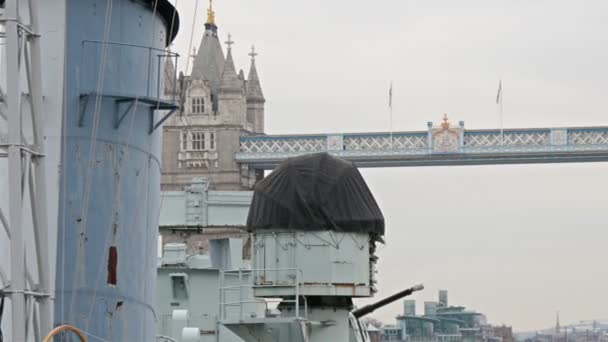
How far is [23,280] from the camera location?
448 inches

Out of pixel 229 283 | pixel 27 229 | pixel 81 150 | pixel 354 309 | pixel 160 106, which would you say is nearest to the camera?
pixel 27 229

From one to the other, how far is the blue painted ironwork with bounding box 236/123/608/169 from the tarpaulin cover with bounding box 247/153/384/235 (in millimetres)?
83794

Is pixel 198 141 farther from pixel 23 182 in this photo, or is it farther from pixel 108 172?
pixel 23 182

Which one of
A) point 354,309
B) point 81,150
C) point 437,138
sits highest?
point 437,138

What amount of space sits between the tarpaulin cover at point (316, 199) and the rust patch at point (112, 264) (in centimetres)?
723

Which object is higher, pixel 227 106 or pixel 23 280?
pixel 227 106

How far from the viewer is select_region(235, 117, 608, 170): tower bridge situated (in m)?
108

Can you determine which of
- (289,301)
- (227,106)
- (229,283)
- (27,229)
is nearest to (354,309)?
(289,301)

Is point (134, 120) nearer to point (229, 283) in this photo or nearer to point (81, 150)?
point (81, 150)

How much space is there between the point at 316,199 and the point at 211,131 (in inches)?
3935

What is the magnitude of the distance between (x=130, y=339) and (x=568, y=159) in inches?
3803

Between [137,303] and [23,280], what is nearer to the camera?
[23,280]

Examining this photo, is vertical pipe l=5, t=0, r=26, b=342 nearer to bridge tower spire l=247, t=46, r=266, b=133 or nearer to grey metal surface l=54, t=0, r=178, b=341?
grey metal surface l=54, t=0, r=178, b=341

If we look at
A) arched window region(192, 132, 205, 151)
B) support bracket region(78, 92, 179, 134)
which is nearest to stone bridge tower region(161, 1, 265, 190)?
arched window region(192, 132, 205, 151)
